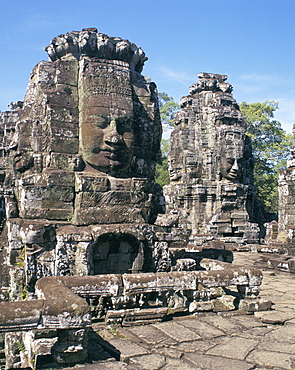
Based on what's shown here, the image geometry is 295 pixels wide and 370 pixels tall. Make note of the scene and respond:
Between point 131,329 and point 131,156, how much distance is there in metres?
3.01

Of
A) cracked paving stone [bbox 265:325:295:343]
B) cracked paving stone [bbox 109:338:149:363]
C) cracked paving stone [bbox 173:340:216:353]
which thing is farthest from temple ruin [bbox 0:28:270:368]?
cracked paving stone [bbox 173:340:216:353]

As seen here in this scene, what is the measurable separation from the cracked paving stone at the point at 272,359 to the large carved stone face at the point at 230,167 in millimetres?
14160

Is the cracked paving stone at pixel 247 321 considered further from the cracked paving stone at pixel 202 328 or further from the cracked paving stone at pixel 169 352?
the cracked paving stone at pixel 169 352

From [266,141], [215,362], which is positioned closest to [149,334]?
[215,362]

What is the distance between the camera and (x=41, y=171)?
646 centimetres

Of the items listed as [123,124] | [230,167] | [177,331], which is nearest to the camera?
[177,331]

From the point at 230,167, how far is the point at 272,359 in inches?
568

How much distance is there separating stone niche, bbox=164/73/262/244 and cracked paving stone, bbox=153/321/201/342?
1234 centimetres

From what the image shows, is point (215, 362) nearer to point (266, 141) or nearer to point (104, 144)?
point (104, 144)

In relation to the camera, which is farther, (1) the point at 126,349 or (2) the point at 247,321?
(2) the point at 247,321

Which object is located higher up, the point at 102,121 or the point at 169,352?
the point at 102,121

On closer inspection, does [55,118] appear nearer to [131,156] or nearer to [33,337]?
[131,156]

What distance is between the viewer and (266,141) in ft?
104

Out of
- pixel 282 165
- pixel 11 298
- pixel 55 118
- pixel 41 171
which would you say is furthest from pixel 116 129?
pixel 282 165
